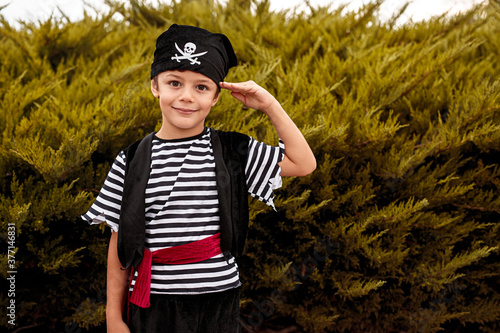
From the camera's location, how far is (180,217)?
1.68m

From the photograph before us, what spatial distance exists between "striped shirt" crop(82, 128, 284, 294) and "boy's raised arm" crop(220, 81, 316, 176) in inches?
2.3

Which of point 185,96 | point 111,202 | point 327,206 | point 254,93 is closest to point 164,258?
point 111,202

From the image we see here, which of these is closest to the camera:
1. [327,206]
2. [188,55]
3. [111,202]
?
[188,55]

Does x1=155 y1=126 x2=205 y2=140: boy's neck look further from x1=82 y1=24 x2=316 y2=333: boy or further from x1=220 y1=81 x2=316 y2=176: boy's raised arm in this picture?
x1=220 y1=81 x2=316 y2=176: boy's raised arm

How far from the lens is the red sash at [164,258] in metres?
1.66

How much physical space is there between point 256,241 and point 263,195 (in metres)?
0.95

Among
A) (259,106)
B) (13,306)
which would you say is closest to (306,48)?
(259,106)

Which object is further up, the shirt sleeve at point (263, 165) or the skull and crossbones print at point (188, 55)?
the skull and crossbones print at point (188, 55)

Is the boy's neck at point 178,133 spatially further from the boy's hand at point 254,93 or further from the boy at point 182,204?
the boy's hand at point 254,93

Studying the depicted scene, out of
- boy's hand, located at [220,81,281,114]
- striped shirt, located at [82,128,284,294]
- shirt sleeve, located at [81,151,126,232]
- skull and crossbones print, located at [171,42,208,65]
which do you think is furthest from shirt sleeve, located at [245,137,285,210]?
shirt sleeve, located at [81,151,126,232]

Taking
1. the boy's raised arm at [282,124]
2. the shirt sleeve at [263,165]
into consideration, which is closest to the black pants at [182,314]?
the shirt sleeve at [263,165]

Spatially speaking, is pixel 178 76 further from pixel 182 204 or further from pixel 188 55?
pixel 182 204

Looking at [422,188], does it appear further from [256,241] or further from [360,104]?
[256,241]

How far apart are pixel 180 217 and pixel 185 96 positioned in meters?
0.46
